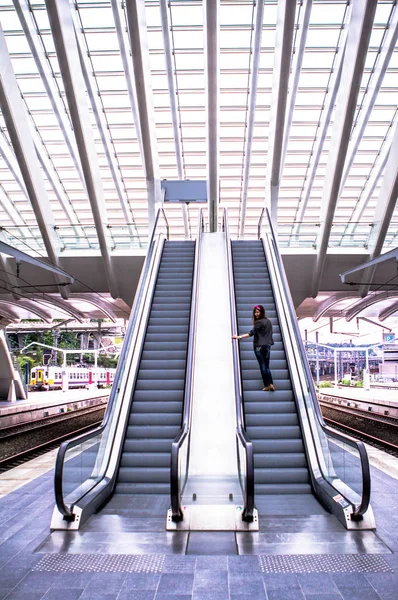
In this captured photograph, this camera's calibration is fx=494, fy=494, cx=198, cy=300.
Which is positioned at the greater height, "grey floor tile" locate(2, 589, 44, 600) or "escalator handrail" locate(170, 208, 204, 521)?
"escalator handrail" locate(170, 208, 204, 521)

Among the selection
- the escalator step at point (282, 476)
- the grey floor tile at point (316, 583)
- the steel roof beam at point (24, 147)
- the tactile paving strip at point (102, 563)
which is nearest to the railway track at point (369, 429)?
the escalator step at point (282, 476)

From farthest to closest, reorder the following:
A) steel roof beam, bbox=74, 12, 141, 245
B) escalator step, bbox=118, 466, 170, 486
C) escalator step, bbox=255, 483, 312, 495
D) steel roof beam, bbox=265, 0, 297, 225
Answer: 1. steel roof beam, bbox=74, 12, 141, 245
2. steel roof beam, bbox=265, 0, 297, 225
3. escalator step, bbox=118, 466, 170, 486
4. escalator step, bbox=255, 483, 312, 495

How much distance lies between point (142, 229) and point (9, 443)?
8.01 meters

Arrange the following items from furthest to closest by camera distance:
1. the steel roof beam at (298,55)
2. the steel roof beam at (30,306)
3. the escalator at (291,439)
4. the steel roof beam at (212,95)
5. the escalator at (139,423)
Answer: the steel roof beam at (30,306) < the steel roof beam at (298,55) < the steel roof beam at (212,95) < the escalator at (139,423) < the escalator at (291,439)

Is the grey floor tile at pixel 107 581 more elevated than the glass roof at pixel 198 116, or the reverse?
the glass roof at pixel 198 116

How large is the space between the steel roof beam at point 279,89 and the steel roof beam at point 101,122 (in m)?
4.87

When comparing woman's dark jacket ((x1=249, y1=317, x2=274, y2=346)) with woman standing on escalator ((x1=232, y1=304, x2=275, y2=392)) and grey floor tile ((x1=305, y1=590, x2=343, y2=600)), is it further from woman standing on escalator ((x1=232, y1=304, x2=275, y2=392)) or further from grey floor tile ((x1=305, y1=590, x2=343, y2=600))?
grey floor tile ((x1=305, y1=590, x2=343, y2=600))

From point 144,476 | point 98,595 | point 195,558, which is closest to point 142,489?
point 144,476

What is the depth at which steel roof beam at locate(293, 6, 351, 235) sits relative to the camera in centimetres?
1603

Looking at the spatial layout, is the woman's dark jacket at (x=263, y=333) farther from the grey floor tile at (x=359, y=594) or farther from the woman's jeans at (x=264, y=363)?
the grey floor tile at (x=359, y=594)

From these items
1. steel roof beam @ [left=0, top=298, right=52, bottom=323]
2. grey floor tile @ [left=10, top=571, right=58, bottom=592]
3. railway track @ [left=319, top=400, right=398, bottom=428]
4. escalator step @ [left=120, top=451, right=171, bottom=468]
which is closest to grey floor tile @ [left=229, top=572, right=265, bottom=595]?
grey floor tile @ [left=10, top=571, right=58, bottom=592]

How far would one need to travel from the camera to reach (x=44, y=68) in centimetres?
1656

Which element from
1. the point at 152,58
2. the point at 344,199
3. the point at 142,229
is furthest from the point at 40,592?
the point at 344,199

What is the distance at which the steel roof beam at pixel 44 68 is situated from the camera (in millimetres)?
14680
